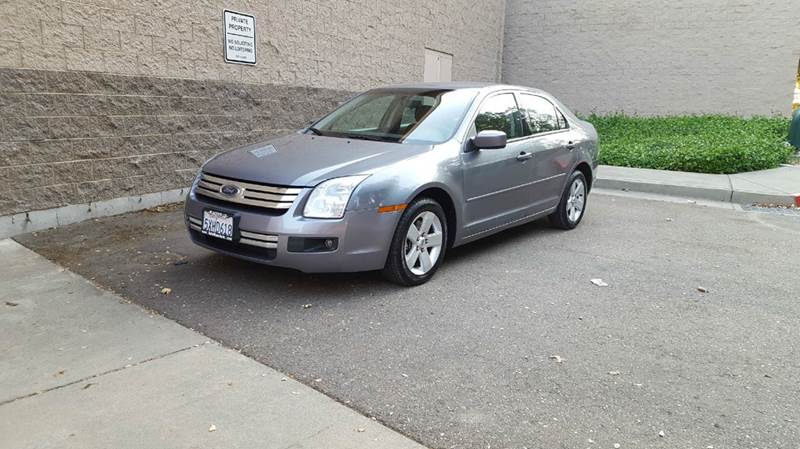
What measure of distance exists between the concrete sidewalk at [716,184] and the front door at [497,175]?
174 inches

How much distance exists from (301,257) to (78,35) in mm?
3906

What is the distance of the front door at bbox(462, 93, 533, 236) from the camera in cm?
536

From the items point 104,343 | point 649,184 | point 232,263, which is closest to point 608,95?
point 649,184

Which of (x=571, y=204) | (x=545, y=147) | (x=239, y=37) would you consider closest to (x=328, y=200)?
(x=545, y=147)

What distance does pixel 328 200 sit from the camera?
4391mm

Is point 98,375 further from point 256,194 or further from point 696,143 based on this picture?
point 696,143

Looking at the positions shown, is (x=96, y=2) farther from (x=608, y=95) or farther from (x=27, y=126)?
(x=608, y=95)

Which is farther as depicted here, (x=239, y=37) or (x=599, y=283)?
(x=239, y=37)

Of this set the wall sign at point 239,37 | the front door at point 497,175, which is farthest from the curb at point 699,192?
the wall sign at point 239,37

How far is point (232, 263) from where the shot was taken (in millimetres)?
5375

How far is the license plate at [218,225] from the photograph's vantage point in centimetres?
453

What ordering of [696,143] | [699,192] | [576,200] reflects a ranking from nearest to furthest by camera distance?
[576,200], [699,192], [696,143]

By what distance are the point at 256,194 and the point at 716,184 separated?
7.68m

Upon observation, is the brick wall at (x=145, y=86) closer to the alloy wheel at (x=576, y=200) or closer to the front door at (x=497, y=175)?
the front door at (x=497, y=175)
